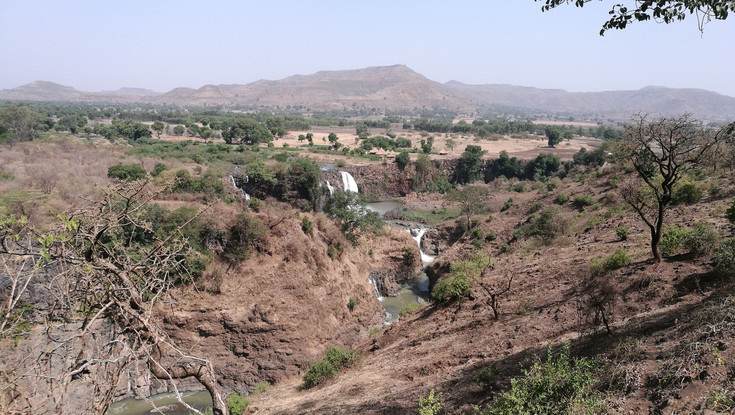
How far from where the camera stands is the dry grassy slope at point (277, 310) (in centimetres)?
1844

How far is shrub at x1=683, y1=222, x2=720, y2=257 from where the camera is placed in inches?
491

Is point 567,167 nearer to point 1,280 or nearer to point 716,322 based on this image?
point 716,322

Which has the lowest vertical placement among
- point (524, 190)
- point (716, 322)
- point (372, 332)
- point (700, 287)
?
point (372, 332)

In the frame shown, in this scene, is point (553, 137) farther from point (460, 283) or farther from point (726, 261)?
point (726, 261)

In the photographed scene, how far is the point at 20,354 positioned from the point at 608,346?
17043 millimetres

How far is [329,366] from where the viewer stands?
51.6 feet

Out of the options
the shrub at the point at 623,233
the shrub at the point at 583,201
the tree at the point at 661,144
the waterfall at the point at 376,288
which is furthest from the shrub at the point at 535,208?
the tree at the point at 661,144

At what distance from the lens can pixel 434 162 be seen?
223ft

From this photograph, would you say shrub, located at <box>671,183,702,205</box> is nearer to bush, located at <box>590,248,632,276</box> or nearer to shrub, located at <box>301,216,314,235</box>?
bush, located at <box>590,248,632,276</box>

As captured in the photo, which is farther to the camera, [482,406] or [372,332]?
[372,332]

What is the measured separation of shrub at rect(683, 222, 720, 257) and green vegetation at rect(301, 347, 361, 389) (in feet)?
41.1

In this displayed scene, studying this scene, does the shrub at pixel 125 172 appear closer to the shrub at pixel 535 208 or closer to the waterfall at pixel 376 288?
the waterfall at pixel 376 288

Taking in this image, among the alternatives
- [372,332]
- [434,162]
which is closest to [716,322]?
[372,332]

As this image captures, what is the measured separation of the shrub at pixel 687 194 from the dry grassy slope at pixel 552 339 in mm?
907
